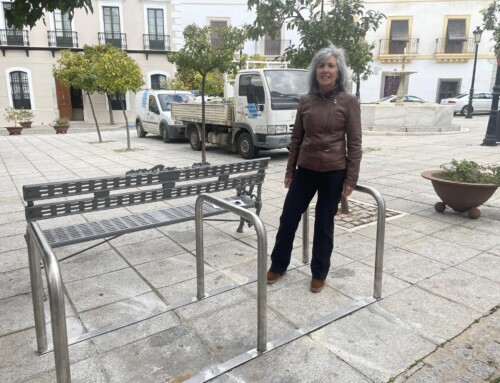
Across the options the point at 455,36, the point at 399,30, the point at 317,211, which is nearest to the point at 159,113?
the point at 317,211

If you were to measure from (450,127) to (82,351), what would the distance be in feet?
53.5

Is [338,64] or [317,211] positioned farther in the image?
[317,211]

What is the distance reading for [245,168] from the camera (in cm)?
445

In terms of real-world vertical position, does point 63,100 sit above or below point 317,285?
above

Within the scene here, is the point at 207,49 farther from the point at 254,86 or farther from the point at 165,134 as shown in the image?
the point at 165,134

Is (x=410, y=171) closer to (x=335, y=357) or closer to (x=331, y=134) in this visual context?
(x=331, y=134)

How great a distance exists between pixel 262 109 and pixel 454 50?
92.5ft

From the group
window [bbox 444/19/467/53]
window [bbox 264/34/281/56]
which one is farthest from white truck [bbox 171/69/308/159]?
window [bbox 444/19/467/53]

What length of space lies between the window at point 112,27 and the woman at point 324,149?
→ 2532cm

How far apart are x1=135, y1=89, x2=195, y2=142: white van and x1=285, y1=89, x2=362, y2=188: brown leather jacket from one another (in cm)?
1097

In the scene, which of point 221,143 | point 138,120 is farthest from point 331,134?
point 138,120

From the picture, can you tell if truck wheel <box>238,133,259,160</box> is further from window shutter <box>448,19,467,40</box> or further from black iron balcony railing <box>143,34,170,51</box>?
window shutter <box>448,19,467,40</box>

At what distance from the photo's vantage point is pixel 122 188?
12.2ft

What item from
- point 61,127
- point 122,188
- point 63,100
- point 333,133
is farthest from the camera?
point 63,100
